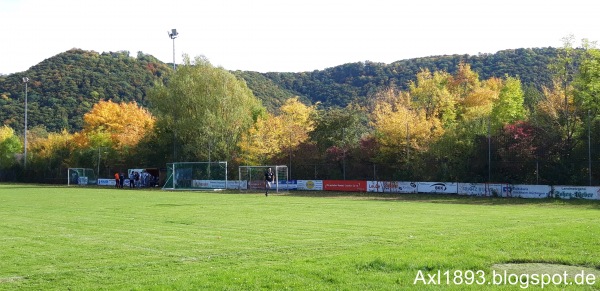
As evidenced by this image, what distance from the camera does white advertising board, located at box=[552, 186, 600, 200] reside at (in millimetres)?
34906

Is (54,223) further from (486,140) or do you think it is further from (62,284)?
(486,140)

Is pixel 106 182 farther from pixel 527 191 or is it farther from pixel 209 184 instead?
pixel 527 191

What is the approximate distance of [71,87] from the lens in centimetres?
12044

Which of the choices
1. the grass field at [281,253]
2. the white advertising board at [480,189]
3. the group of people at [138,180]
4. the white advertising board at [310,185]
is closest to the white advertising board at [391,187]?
the white advertising board at [480,189]

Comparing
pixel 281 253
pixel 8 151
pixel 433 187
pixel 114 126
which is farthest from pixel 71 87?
pixel 281 253

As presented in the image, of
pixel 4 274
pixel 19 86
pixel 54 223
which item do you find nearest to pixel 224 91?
pixel 54 223

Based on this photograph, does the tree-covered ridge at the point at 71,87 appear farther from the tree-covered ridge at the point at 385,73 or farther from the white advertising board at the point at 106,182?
the white advertising board at the point at 106,182

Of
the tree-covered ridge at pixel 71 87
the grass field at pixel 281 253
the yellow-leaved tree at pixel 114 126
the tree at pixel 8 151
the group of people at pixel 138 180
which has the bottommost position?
the grass field at pixel 281 253

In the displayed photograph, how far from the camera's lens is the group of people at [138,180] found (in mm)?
64750

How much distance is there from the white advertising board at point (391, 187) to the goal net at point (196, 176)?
54.2 ft

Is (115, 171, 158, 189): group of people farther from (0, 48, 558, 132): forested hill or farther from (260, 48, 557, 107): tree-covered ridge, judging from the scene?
(260, 48, 557, 107): tree-covered ridge

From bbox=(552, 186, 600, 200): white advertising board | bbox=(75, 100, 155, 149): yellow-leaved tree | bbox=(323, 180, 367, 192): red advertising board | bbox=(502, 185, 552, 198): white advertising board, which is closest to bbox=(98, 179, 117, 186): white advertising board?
bbox=(75, 100, 155, 149): yellow-leaved tree

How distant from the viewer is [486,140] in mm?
43094

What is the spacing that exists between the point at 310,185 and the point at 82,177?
37571 mm
